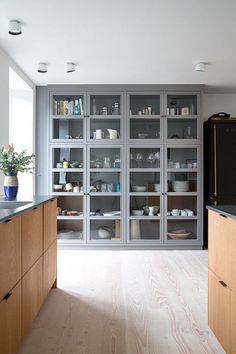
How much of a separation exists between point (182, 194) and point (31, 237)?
113 inches

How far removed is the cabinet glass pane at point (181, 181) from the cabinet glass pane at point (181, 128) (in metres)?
0.53

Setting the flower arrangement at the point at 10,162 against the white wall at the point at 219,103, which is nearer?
the flower arrangement at the point at 10,162

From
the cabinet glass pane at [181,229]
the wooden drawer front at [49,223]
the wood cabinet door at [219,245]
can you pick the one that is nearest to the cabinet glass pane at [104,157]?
the cabinet glass pane at [181,229]

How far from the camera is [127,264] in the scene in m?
3.80

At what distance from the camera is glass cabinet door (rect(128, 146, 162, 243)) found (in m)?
4.57

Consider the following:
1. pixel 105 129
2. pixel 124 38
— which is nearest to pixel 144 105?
pixel 105 129

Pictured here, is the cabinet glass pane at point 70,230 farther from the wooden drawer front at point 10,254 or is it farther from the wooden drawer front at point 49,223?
the wooden drawer front at point 10,254

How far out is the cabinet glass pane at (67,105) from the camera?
4.60 m

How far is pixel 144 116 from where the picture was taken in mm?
4570

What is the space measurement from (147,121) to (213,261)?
2.93 metres

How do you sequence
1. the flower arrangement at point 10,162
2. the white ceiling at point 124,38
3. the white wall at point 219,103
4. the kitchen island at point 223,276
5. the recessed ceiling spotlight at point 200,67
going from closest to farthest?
1. the kitchen island at point 223,276
2. the white ceiling at point 124,38
3. the flower arrangement at point 10,162
4. the recessed ceiling spotlight at point 200,67
5. the white wall at point 219,103

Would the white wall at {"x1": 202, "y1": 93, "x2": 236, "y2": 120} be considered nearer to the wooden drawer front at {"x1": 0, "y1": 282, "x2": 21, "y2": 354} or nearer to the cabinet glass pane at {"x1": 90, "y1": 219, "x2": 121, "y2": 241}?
the cabinet glass pane at {"x1": 90, "y1": 219, "x2": 121, "y2": 241}

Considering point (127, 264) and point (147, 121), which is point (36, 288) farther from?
point (147, 121)

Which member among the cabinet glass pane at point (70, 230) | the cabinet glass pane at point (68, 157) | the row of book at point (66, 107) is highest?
the row of book at point (66, 107)
